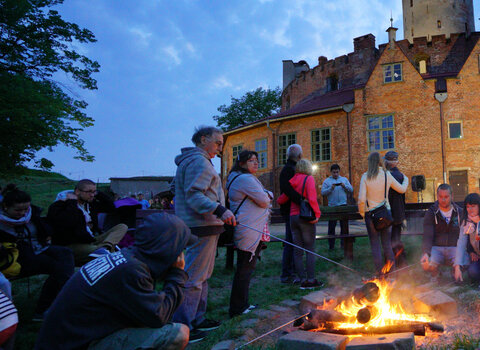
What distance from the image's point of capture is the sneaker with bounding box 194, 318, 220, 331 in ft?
12.7

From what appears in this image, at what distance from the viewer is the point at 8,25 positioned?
13.3 metres

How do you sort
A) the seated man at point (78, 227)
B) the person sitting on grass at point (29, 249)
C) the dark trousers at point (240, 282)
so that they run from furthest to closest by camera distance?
1. the seated man at point (78, 227)
2. the dark trousers at point (240, 282)
3. the person sitting on grass at point (29, 249)

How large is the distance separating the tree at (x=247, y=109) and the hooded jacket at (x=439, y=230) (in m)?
37.1

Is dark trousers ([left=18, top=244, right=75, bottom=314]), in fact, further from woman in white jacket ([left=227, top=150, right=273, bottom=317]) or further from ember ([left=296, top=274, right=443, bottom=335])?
ember ([left=296, top=274, right=443, bottom=335])

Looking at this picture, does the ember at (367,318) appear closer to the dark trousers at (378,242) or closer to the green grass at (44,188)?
the dark trousers at (378,242)

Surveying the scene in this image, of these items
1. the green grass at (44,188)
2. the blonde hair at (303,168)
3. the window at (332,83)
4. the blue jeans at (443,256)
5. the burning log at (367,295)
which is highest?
the window at (332,83)

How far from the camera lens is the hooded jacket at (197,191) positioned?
3.67 meters

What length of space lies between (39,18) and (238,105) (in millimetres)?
29292

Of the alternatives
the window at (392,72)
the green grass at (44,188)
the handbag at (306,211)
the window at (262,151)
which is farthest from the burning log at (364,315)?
the green grass at (44,188)

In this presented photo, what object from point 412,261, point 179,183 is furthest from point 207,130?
point 412,261

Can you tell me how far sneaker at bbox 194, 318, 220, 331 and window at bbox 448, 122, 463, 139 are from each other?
19.8 meters

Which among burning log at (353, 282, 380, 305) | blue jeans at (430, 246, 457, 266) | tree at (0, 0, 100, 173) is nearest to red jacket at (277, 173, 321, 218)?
burning log at (353, 282, 380, 305)

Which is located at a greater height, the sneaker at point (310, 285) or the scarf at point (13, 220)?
the scarf at point (13, 220)

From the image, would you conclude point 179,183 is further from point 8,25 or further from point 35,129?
point 8,25
